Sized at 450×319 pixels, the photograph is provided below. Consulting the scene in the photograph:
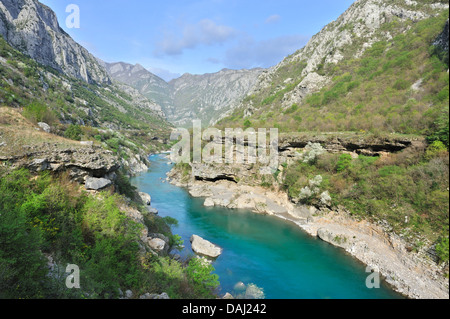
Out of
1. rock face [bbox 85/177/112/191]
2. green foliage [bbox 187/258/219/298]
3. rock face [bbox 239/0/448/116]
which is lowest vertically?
green foliage [bbox 187/258/219/298]

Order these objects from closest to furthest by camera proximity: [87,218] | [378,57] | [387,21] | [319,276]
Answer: [87,218] < [319,276] < [378,57] < [387,21]

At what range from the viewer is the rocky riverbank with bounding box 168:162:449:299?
539cm

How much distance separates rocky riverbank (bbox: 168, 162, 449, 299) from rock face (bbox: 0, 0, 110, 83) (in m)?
63.0

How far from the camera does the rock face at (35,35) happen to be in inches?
2179

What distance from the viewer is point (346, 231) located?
16.4 m

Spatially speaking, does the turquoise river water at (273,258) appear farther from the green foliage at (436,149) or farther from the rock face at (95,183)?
the rock face at (95,183)

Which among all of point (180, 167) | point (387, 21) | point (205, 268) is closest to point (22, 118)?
point (205, 268)

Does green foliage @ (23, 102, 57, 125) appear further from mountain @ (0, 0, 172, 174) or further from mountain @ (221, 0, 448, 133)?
mountain @ (221, 0, 448, 133)

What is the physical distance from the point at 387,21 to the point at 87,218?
51003 mm

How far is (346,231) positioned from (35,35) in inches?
3686

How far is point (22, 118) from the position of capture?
9.40 meters

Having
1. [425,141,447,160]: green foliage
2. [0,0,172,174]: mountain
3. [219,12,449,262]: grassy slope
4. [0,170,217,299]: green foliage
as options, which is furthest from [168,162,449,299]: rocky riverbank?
[0,0,172,174]: mountain
